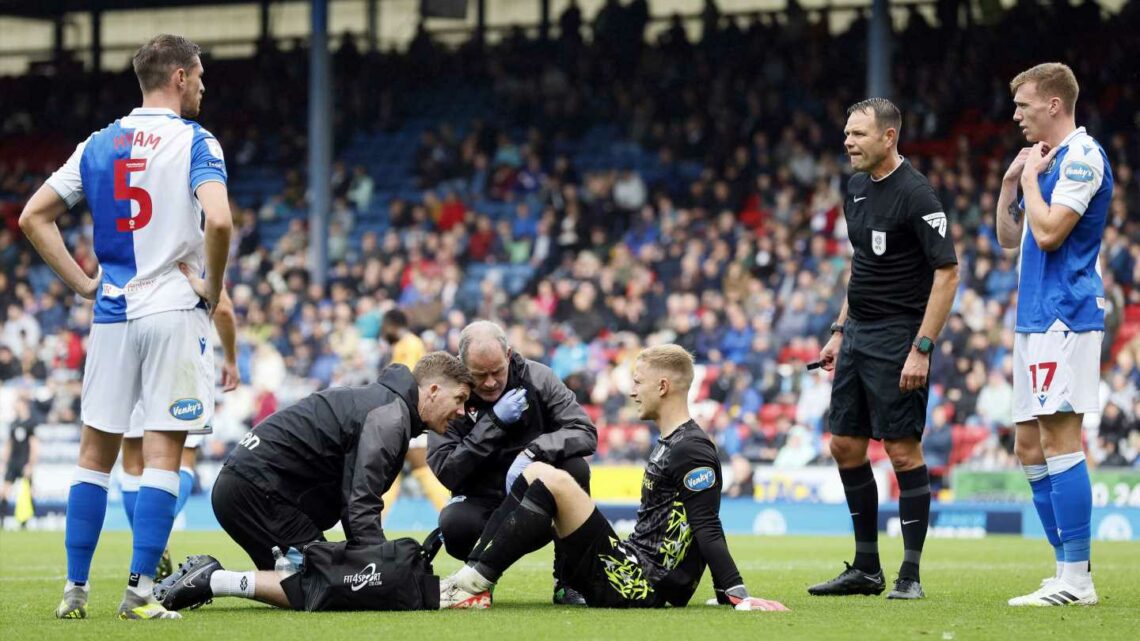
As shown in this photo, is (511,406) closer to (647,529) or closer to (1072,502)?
(647,529)

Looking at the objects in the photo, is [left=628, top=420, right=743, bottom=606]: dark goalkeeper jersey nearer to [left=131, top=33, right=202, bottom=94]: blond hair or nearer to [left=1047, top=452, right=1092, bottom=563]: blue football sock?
[left=1047, top=452, right=1092, bottom=563]: blue football sock

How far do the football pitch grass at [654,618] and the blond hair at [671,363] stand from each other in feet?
3.33

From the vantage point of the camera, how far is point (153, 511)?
6.81m

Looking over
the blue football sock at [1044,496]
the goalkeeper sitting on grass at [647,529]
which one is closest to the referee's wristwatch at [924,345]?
the blue football sock at [1044,496]

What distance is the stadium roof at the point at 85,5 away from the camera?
31672 mm

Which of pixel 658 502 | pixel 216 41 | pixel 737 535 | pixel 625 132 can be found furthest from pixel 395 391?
pixel 216 41

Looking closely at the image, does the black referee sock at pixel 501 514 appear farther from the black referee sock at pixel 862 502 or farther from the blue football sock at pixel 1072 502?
the blue football sock at pixel 1072 502

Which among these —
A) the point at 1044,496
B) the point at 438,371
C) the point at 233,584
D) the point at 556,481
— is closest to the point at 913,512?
the point at 1044,496

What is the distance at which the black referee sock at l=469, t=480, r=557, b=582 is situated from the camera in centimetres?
691

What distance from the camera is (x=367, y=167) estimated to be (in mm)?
28828

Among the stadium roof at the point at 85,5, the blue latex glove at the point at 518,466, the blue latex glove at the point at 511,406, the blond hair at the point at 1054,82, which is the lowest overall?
the blue latex glove at the point at 518,466

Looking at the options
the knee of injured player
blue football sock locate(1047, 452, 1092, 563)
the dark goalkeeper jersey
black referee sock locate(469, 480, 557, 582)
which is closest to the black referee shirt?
blue football sock locate(1047, 452, 1092, 563)

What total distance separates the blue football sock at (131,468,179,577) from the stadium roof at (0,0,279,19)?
26.1m

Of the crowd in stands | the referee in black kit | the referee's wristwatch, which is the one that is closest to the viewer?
the referee's wristwatch
